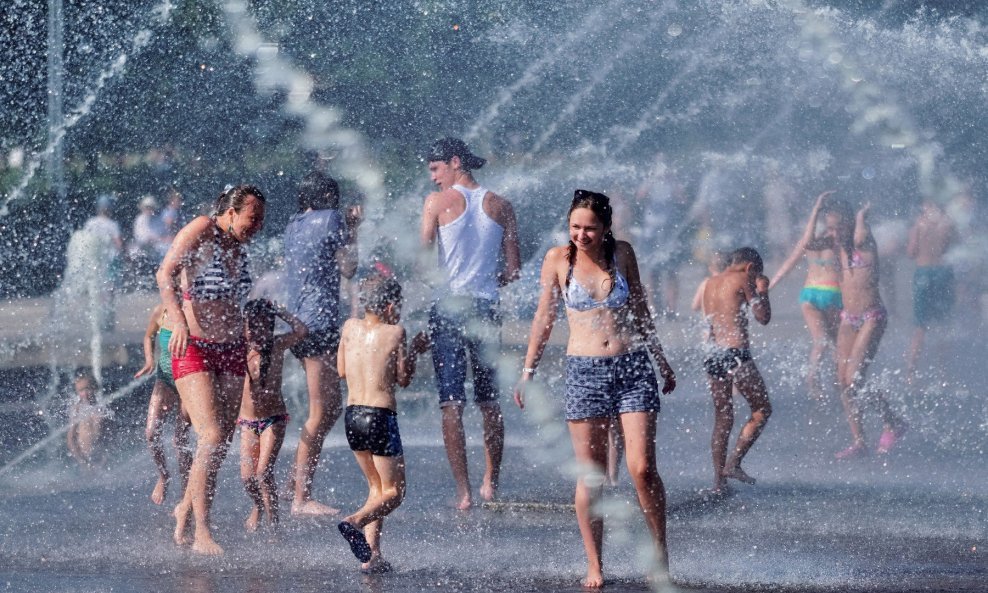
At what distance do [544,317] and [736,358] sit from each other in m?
2.15

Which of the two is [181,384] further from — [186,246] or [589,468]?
[589,468]

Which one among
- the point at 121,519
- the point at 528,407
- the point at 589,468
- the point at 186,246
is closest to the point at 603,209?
the point at 589,468

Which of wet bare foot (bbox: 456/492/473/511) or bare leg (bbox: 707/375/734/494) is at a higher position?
bare leg (bbox: 707/375/734/494)

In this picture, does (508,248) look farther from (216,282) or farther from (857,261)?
(857,261)

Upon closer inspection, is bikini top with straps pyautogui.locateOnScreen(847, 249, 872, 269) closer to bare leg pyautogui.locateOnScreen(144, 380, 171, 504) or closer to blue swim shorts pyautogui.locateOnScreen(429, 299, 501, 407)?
blue swim shorts pyautogui.locateOnScreen(429, 299, 501, 407)

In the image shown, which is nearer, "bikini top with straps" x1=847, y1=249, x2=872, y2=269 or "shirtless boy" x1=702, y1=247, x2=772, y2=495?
"shirtless boy" x1=702, y1=247, x2=772, y2=495

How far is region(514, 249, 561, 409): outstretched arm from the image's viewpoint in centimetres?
508

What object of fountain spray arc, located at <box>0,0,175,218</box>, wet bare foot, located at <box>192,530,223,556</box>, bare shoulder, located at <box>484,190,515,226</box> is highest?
fountain spray arc, located at <box>0,0,175,218</box>

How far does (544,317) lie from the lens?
514 cm

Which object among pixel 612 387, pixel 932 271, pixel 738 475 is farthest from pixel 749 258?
pixel 932 271

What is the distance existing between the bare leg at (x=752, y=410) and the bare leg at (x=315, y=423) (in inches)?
82.1

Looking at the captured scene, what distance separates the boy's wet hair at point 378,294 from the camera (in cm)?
534

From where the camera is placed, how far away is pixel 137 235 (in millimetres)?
14625

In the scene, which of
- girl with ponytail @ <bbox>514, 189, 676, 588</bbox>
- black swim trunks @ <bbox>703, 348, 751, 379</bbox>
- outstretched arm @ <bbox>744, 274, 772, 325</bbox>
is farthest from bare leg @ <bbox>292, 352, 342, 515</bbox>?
outstretched arm @ <bbox>744, 274, 772, 325</bbox>
